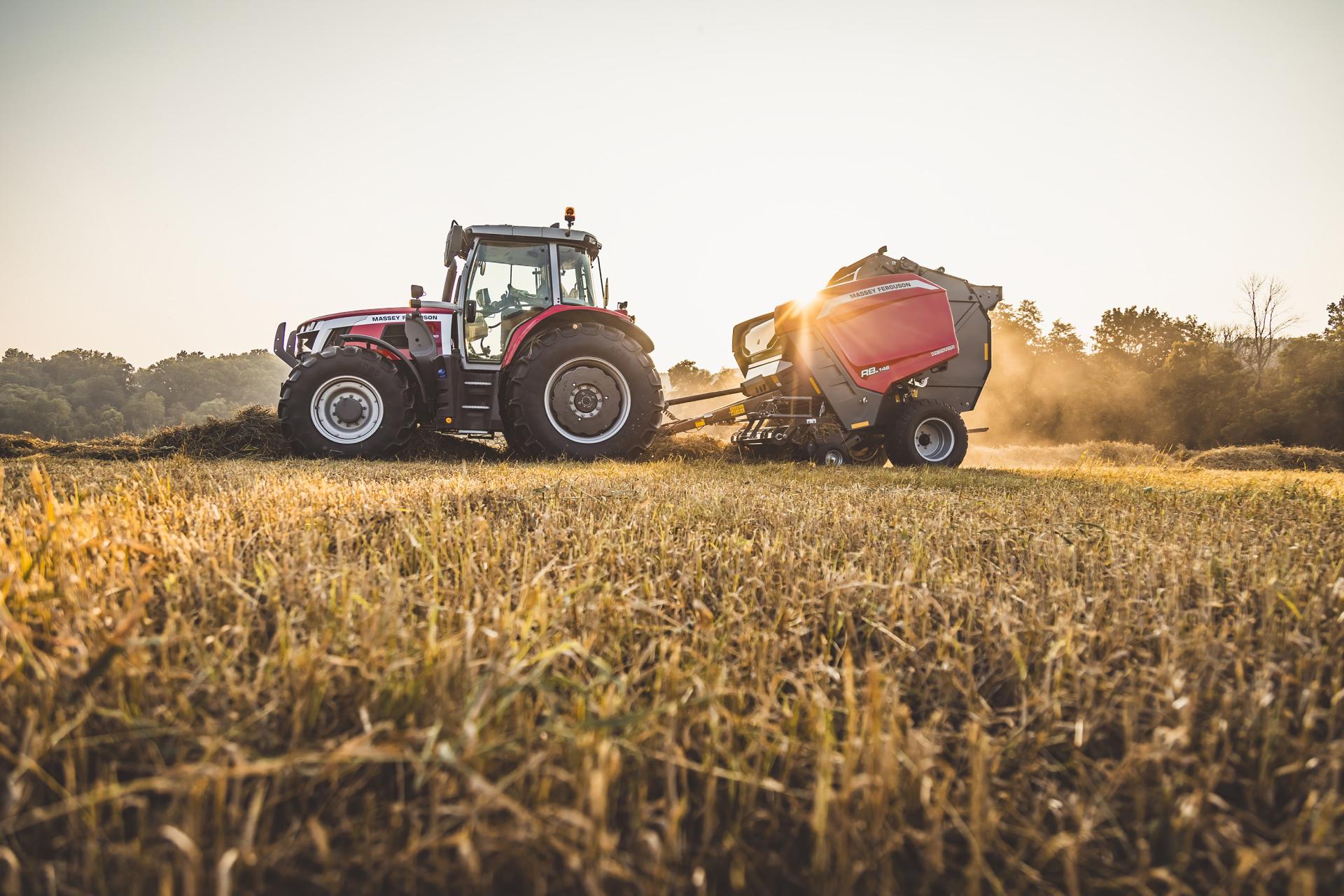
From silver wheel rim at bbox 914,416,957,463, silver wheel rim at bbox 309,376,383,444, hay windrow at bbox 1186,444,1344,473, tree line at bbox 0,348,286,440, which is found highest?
tree line at bbox 0,348,286,440

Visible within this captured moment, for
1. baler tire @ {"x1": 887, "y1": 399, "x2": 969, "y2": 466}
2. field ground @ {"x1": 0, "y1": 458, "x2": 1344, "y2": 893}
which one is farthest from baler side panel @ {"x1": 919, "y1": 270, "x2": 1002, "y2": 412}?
field ground @ {"x1": 0, "y1": 458, "x2": 1344, "y2": 893}

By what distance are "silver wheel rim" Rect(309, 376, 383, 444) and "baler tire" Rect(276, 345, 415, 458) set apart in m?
0.03

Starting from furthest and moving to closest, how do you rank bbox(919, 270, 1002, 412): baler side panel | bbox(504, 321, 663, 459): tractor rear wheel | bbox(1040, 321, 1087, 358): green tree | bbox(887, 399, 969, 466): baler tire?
1. bbox(1040, 321, 1087, 358): green tree
2. bbox(919, 270, 1002, 412): baler side panel
3. bbox(887, 399, 969, 466): baler tire
4. bbox(504, 321, 663, 459): tractor rear wheel

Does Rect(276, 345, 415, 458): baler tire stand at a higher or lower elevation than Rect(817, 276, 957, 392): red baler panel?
lower

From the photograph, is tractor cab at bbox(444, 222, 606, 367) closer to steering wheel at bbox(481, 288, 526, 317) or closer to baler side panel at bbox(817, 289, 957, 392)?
steering wheel at bbox(481, 288, 526, 317)

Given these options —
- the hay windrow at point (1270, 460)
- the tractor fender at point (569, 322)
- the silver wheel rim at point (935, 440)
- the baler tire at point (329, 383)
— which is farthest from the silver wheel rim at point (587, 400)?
the hay windrow at point (1270, 460)

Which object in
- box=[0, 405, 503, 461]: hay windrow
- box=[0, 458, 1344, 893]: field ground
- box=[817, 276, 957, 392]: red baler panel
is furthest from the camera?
box=[817, 276, 957, 392]: red baler panel

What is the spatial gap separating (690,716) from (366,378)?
6042mm

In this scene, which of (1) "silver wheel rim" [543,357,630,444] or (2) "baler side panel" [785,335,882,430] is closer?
(1) "silver wheel rim" [543,357,630,444]

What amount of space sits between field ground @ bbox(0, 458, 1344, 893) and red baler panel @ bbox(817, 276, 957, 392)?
5.39 m

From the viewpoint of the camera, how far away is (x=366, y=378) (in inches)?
242

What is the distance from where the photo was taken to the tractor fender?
652 cm

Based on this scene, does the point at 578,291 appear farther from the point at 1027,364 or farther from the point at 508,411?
the point at 1027,364

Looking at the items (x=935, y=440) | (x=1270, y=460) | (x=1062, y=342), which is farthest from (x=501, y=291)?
(x=1062, y=342)
